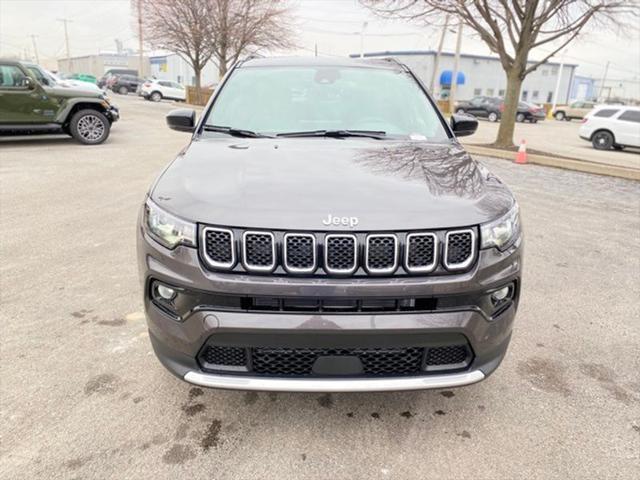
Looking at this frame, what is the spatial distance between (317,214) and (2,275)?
3.30m

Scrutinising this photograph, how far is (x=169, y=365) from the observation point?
6.93ft

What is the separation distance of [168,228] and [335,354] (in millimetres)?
870

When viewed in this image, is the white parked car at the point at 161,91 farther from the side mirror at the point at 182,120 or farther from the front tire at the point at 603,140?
the side mirror at the point at 182,120

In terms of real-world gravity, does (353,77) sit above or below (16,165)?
above

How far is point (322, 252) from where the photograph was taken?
192 centimetres

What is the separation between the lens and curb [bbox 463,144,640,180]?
399 inches

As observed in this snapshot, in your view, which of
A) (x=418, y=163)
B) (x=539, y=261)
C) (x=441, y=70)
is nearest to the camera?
(x=418, y=163)

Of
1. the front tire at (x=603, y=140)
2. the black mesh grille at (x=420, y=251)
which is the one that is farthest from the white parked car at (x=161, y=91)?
the black mesh grille at (x=420, y=251)

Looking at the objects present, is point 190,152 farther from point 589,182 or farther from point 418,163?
point 589,182

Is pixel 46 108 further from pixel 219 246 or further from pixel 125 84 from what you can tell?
pixel 125 84

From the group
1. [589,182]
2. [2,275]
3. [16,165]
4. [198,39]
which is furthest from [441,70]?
[2,275]

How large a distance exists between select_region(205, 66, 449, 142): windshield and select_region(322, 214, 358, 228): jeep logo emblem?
1278mm

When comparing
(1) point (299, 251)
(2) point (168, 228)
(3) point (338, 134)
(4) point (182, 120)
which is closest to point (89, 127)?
(4) point (182, 120)

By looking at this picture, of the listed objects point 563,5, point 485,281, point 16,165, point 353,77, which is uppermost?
point 563,5
